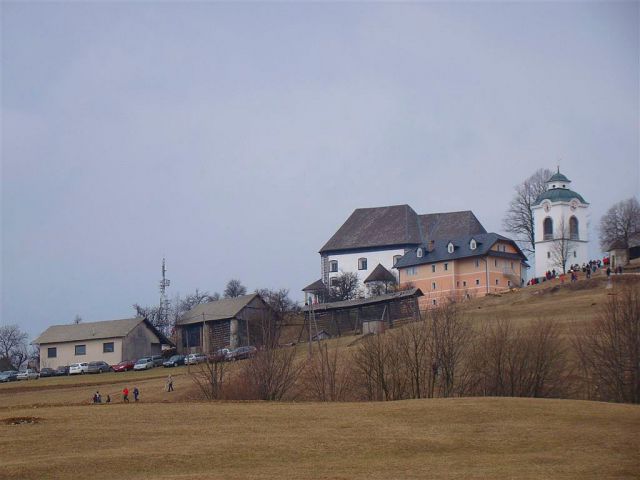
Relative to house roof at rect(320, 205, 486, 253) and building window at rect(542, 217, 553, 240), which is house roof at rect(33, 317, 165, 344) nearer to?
house roof at rect(320, 205, 486, 253)

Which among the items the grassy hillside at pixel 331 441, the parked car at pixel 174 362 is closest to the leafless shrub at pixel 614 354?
the grassy hillside at pixel 331 441

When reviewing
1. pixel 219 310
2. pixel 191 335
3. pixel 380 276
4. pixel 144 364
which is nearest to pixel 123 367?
pixel 144 364

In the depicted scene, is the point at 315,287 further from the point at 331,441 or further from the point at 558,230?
the point at 331,441

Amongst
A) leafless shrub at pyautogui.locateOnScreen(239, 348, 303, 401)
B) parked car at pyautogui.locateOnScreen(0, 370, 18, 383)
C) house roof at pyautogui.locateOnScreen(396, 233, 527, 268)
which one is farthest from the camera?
house roof at pyautogui.locateOnScreen(396, 233, 527, 268)

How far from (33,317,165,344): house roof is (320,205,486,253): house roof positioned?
124 feet

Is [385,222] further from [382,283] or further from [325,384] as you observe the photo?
[325,384]

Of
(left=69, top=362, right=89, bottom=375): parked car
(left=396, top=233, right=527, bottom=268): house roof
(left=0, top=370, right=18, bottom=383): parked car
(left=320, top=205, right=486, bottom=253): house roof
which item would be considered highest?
(left=320, top=205, right=486, bottom=253): house roof

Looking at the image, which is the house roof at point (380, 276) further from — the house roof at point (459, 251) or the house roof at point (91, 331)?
the house roof at point (91, 331)

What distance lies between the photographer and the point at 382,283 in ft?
402

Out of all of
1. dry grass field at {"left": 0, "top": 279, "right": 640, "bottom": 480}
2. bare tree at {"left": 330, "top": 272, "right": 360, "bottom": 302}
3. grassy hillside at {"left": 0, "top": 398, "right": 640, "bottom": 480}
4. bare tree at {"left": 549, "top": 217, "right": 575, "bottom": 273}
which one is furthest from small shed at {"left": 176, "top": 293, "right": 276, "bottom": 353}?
grassy hillside at {"left": 0, "top": 398, "right": 640, "bottom": 480}

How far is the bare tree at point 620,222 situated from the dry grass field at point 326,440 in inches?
3133

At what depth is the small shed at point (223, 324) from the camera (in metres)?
96.8

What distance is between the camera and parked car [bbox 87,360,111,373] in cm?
9038

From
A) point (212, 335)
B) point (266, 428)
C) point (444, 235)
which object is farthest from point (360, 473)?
point (444, 235)
